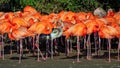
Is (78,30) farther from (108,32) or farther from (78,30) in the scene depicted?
(108,32)

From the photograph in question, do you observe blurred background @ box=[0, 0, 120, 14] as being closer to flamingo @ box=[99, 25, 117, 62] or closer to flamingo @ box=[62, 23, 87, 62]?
flamingo @ box=[62, 23, 87, 62]

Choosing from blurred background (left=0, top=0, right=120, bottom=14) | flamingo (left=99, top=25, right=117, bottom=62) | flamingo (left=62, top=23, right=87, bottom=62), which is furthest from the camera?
blurred background (left=0, top=0, right=120, bottom=14)

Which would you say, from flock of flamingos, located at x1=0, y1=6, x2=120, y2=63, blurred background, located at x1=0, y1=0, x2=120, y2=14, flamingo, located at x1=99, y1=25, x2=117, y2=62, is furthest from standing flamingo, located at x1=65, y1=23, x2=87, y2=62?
blurred background, located at x1=0, y1=0, x2=120, y2=14

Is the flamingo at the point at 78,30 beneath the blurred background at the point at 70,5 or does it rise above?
beneath

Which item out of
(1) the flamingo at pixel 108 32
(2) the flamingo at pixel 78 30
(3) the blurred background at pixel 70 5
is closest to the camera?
(1) the flamingo at pixel 108 32

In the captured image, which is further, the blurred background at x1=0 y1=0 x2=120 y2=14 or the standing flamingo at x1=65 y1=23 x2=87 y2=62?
the blurred background at x1=0 y1=0 x2=120 y2=14

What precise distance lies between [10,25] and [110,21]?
2.60 m

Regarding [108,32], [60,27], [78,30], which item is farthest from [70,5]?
[108,32]

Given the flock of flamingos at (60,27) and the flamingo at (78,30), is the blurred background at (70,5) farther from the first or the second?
the flamingo at (78,30)

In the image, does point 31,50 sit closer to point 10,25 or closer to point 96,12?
point 10,25

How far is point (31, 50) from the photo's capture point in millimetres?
15211

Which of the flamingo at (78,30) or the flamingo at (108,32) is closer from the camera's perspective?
the flamingo at (108,32)

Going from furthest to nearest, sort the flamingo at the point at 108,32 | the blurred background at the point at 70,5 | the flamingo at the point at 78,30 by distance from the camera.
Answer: the blurred background at the point at 70,5 → the flamingo at the point at 78,30 → the flamingo at the point at 108,32

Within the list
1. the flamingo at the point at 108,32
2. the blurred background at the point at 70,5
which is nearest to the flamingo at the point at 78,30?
the flamingo at the point at 108,32
